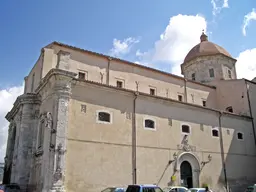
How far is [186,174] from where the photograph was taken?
2141 cm

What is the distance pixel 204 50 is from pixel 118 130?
18.7 meters

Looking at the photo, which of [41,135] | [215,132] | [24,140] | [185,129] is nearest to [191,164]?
[185,129]

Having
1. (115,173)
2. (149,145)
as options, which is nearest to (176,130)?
(149,145)

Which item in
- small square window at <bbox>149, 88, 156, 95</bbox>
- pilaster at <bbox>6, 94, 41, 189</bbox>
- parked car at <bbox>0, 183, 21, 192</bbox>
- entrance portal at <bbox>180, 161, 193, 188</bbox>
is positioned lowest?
parked car at <bbox>0, 183, 21, 192</bbox>

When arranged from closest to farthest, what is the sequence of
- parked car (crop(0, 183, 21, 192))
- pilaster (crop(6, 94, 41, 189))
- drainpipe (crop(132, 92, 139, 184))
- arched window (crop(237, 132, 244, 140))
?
1. parked car (crop(0, 183, 21, 192))
2. drainpipe (crop(132, 92, 139, 184))
3. pilaster (crop(6, 94, 41, 189))
4. arched window (crop(237, 132, 244, 140))

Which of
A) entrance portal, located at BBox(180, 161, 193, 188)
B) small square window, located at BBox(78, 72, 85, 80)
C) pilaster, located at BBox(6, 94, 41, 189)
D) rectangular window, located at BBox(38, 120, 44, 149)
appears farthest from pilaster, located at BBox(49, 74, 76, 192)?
entrance portal, located at BBox(180, 161, 193, 188)

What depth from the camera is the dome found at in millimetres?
31966

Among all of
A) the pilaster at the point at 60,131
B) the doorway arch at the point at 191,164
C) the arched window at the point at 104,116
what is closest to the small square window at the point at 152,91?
the doorway arch at the point at 191,164

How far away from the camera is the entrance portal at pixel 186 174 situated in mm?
21094

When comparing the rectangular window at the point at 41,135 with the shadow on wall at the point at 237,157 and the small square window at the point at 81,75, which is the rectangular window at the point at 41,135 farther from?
the shadow on wall at the point at 237,157

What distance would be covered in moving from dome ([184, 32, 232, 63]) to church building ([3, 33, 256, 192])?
513 centimetres

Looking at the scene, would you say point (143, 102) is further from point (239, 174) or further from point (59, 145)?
point (239, 174)

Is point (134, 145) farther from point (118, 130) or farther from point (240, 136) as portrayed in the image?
point (240, 136)

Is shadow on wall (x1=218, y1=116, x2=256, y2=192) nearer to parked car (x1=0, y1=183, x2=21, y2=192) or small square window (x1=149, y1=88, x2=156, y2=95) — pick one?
small square window (x1=149, y1=88, x2=156, y2=95)
